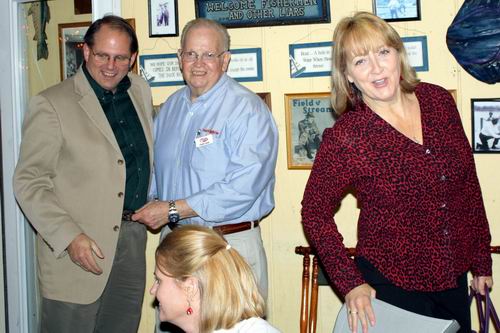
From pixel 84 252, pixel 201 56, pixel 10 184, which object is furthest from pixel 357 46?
pixel 10 184

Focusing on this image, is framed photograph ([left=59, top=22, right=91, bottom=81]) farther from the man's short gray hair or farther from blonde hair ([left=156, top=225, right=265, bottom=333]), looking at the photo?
blonde hair ([left=156, top=225, right=265, bottom=333])

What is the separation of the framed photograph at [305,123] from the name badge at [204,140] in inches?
22.4

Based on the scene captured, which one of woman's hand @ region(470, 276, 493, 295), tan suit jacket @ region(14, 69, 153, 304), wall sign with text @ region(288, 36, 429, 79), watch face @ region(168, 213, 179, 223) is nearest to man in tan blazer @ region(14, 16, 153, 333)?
tan suit jacket @ region(14, 69, 153, 304)

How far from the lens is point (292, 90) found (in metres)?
3.30

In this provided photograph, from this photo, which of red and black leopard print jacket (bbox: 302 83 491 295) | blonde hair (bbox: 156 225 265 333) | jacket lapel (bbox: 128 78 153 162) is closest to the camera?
blonde hair (bbox: 156 225 265 333)

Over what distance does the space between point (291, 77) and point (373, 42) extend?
3.42 feet

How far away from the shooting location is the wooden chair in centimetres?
309

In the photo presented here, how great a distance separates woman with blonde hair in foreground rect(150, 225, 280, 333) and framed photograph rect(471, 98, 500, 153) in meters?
1.64

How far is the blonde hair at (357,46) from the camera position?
7.45 ft

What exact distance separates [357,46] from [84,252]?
4.49 feet

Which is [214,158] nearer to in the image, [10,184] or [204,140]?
[204,140]

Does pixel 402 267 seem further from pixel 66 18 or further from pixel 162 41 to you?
pixel 66 18

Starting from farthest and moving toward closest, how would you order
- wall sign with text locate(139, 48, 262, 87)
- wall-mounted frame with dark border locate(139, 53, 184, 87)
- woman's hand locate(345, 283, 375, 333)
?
wall-mounted frame with dark border locate(139, 53, 184, 87), wall sign with text locate(139, 48, 262, 87), woman's hand locate(345, 283, 375, 333)

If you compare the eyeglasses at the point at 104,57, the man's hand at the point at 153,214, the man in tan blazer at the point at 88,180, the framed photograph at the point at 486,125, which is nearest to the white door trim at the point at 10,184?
the man in tan blazer at the point at 88,180
